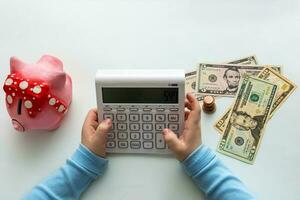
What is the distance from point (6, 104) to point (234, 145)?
412mm

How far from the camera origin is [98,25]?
887 millimetres

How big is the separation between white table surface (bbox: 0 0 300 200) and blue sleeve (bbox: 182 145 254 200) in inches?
0.8

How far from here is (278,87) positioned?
0.81 meters

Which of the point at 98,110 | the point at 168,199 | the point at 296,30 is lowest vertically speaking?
the point at 168,199

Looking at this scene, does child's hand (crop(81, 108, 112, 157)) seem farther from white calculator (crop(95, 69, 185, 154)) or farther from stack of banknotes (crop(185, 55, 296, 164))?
stack of banknotes (crop(185, 55, 296, 164))

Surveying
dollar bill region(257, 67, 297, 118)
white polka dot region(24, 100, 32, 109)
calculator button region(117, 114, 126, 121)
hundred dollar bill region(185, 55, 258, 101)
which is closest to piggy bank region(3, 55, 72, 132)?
white polka dot region(24, 100, 32, 109)

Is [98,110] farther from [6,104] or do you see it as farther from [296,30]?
[296,30]

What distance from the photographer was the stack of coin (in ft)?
2.61

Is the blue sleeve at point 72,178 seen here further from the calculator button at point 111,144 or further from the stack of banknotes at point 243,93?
the stack of banknotes at point 243,93

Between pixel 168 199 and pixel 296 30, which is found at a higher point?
pixel 296 30

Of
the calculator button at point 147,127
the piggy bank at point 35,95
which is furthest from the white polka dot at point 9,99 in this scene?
the calculator button at point 147,127

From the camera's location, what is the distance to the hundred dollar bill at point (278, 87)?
797 mm

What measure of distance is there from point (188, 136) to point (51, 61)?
29 centimetres

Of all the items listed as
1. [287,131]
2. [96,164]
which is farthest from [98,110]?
[287,131]
